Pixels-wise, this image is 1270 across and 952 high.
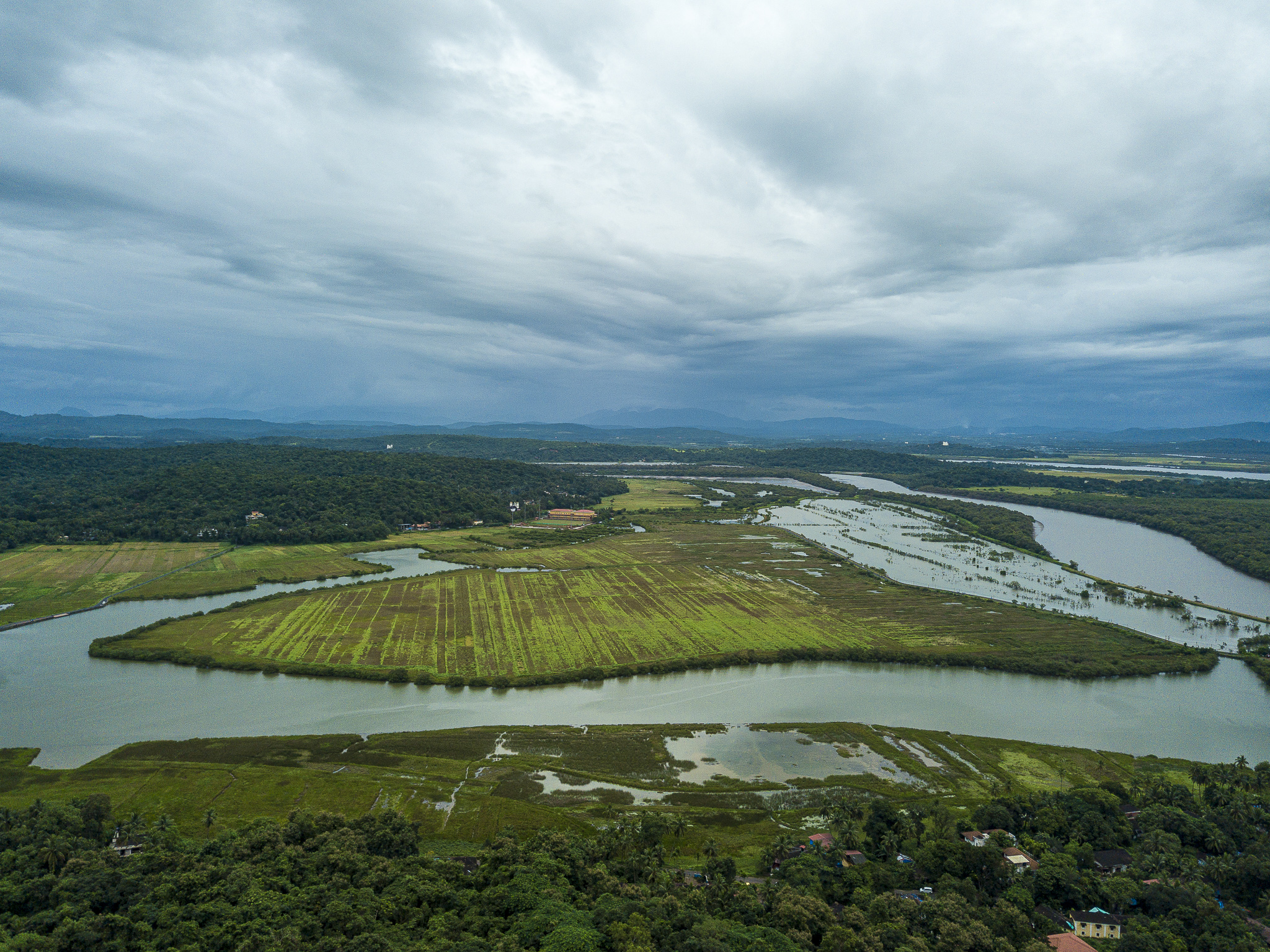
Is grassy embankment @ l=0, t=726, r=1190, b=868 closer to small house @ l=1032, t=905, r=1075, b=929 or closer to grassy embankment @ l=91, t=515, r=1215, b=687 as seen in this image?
small house @ l=1032, t=905, r=1075, b=929

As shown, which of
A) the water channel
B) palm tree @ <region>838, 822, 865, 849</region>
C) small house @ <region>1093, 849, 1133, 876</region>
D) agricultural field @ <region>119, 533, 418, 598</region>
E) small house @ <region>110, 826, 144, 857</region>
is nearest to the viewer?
small house @ <region>110, 826, 144, 857</region>

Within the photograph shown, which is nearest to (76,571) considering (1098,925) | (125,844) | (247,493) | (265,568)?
(265,568)

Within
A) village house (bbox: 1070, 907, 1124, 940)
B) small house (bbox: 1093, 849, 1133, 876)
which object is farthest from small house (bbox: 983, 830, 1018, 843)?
village house (bbox: 1070, 907, 1124, 940)

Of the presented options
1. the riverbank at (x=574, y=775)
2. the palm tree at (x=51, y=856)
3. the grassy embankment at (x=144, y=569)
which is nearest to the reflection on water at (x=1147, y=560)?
the riverbank at (x=574, y=775)

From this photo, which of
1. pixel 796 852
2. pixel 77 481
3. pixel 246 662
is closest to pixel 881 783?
pixel 796 852

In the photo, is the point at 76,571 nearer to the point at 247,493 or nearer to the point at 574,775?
the point at 247,493

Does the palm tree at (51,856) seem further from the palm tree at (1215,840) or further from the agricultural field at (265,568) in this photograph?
the palm tree at (1215,840)
